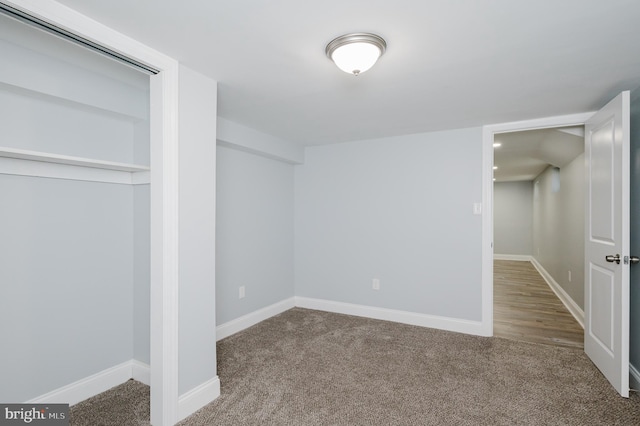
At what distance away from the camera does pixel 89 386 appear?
→ 86.2 inches

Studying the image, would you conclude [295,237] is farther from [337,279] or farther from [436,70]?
[436,70]

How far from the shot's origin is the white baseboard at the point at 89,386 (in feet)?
6.63

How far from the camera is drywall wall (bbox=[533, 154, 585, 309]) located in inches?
156

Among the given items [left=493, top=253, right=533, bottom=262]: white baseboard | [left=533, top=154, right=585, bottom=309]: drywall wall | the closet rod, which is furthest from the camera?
[left=493, top=253, right=533, bottom=262]: white baseboard

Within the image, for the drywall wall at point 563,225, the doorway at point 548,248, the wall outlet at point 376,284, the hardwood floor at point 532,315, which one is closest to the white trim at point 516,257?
the doorway at point 548,248

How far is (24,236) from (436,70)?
2742mm

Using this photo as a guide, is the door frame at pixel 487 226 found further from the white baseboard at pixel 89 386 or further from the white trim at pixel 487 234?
the white baseboard at pixel 89 386

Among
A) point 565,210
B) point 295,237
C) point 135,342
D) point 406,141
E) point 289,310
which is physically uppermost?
point 406,141

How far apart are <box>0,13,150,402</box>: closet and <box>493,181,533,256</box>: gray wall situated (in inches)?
361

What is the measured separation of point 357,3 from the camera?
4.59 feet

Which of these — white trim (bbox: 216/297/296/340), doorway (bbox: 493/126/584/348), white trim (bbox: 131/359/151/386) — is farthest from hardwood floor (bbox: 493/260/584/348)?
white trim (bbox: 131/359/151/386)

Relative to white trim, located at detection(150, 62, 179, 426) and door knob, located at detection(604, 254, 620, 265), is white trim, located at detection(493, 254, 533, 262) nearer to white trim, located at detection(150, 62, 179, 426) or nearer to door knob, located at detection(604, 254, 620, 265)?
door knob, located at detection(604, 254, 620, 265)

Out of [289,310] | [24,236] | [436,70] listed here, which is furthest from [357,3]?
[289,310]

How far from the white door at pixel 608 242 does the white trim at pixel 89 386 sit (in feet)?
11.7
